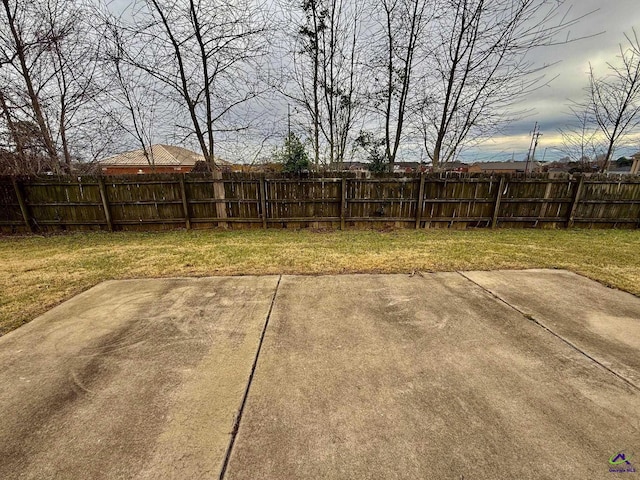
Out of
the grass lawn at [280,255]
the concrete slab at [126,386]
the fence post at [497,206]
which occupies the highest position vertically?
the fence post at [497,206]

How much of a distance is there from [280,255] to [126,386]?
3317 mm

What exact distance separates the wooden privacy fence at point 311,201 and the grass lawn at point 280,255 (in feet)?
1.82

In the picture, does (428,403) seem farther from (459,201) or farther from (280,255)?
(459,201)

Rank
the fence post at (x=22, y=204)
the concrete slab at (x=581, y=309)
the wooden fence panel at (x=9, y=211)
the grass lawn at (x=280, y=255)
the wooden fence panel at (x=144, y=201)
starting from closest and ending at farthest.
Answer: the concrete slab at (x=581, y=309), the grass lawn at (x=280, y=255), the fence post at (x=22, y=204), the wooden fence panel at (x=9, y=211), the wooden fence panel at (x=144, y=201)

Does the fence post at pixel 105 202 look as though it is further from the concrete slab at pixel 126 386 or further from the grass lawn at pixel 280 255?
the concrete slab at pixel 126 386

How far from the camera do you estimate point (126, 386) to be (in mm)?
1847

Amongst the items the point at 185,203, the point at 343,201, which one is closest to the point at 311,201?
the point at 343,201

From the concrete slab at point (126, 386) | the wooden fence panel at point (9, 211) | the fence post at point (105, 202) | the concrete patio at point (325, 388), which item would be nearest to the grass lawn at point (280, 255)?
the fence post at point (105, 202)

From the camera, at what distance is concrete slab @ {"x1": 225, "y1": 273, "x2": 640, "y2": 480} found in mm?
1332

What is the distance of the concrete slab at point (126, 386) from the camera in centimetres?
137

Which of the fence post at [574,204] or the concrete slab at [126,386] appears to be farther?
the fence post at [574,204]

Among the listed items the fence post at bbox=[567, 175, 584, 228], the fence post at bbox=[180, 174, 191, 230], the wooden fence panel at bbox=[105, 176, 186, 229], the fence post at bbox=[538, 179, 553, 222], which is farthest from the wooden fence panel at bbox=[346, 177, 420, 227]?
the wooden fence panel at bbox=[105, 176, 186, 229]

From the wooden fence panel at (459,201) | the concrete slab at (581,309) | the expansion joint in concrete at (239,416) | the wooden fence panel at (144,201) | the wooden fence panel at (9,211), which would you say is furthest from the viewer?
the wooden fence panel at (459,201)

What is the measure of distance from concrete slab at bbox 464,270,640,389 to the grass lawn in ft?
1.37
